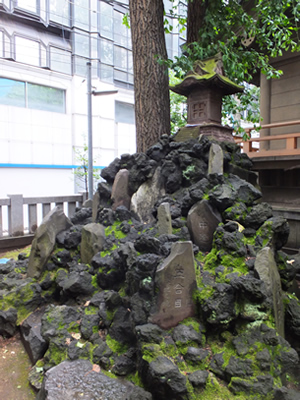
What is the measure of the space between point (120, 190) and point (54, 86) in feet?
36.9

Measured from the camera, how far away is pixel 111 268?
4172 mm

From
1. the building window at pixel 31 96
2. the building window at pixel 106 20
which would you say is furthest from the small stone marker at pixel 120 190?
the building window at pixel 106 20

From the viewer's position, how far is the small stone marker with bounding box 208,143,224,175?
4840mm

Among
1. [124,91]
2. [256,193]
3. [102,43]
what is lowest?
[256,193]

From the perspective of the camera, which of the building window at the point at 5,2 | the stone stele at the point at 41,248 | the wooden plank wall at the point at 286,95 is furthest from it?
the building window at the point at 5,2

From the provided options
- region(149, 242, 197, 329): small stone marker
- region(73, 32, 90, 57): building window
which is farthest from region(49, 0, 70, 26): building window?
region(149, 242, 197, 329): small stone marker

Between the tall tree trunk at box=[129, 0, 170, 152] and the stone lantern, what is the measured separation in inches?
41.1

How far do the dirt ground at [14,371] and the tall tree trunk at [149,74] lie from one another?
4.31 meters

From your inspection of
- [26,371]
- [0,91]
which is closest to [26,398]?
[26,371]

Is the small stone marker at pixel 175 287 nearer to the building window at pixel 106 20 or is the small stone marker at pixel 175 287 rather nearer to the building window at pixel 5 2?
the building window at pixel 5 2

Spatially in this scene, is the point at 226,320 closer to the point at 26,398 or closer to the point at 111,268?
the point at 111,268

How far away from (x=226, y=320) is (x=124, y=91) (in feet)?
53.3

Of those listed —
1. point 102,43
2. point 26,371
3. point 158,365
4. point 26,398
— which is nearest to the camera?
point 158,365

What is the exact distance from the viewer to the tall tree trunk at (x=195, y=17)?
682cm
